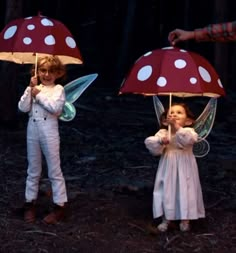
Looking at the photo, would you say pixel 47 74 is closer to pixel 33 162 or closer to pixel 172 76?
pixel 33 162

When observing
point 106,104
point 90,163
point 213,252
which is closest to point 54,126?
Answer: point 213,252

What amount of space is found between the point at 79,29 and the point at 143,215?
9.39 metres

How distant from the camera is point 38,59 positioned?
5102 mm

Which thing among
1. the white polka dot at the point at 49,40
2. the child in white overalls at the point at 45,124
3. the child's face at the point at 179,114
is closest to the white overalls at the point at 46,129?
the child in white overalls at the point at 45,124

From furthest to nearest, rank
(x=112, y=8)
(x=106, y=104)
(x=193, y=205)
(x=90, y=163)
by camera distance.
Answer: (x=112, y=8) → (x=106, y=104) → (x=90, y=163) → (x=193, y=205)

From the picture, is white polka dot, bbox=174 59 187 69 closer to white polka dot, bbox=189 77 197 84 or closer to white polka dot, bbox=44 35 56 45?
white polka dot, bbox=189 77 197 84

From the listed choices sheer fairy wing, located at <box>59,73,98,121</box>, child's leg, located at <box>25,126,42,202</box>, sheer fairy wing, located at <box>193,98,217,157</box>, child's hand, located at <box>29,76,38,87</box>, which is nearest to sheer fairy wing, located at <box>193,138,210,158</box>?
sheer fairy wing, located at <box>193,98,217,157</box>

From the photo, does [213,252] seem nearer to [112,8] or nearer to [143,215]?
[143,215]

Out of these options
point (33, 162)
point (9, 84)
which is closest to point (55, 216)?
point (33, 162)

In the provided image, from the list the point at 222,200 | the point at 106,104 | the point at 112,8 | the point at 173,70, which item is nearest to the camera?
the point at 173,70

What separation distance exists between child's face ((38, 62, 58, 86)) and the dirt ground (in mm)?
1019

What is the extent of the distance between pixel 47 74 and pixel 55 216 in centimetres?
103

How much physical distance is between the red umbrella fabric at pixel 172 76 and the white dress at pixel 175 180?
399 mm

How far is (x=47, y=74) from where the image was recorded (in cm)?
498
